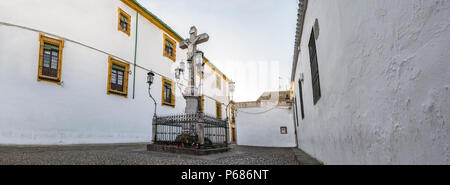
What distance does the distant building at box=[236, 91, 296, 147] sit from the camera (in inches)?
618

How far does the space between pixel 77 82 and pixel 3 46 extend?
2.28 metres

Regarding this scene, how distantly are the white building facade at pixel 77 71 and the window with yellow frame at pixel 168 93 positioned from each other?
0.19 meters

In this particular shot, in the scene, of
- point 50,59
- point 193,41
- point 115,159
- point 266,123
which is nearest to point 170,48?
point 193,41

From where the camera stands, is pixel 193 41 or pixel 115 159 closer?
pixel 115 159

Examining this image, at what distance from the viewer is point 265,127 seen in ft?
54.1

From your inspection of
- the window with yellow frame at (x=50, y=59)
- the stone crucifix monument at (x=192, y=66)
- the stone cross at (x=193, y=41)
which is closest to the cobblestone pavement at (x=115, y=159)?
the stone crucifix monument at (x=192, y=66)

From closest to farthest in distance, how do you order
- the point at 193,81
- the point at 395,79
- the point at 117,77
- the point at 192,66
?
the point at 395,79 < the point at 193,81 < the point at 192,66 < the point at 117,77

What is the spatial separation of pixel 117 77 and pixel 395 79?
1064 centimetres

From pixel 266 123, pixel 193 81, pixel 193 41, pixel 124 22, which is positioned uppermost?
pixel 124 22

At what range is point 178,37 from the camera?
14641 mm

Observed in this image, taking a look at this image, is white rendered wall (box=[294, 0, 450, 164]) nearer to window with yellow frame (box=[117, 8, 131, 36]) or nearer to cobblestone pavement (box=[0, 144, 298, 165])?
cobblestone pavement (box=[0, 144, 298, 165])

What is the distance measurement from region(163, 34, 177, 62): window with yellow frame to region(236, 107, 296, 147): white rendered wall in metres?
7.13

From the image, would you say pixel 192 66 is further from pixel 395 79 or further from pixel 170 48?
pixel 395 79
